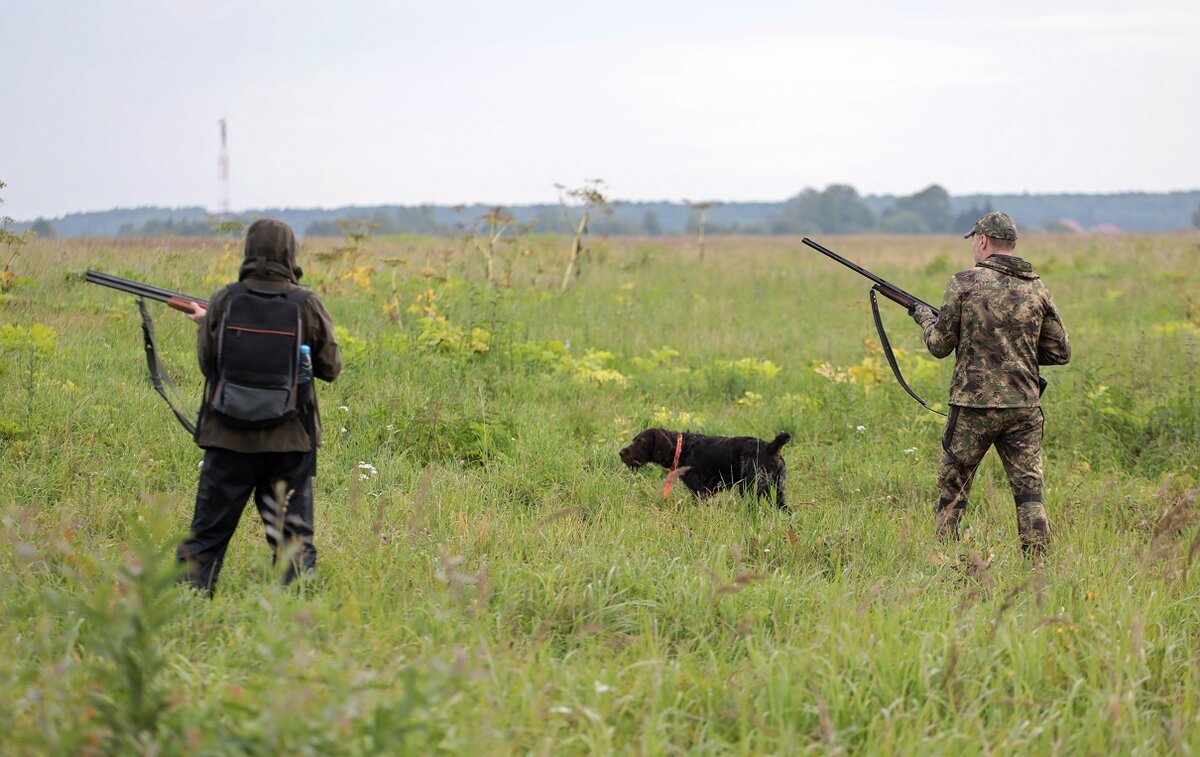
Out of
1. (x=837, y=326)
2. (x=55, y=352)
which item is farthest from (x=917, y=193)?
(x=55, y=352)

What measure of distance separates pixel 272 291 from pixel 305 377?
1.39ft

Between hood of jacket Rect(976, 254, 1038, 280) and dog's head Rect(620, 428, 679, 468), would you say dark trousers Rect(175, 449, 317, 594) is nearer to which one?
dog's head Rect(620, 428, 679, 468)

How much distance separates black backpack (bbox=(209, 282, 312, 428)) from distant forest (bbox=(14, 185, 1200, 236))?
22.9 ft

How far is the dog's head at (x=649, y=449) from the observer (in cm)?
714

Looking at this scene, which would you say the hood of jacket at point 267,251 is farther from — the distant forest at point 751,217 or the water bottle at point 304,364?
the distant forest at point 751,217

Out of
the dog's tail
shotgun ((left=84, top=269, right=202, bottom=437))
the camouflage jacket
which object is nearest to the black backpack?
shotgun ((left=84, top=269, right=202, bottom=437))

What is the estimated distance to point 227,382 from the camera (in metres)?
4.46

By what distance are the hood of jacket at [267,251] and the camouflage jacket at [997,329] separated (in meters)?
3.83

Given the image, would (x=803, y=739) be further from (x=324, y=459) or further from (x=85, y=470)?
(x=85, y=470)

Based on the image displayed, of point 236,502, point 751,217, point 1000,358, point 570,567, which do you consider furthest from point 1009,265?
point 751,217

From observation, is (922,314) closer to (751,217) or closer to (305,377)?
(305,377)

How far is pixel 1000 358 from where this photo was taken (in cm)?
592

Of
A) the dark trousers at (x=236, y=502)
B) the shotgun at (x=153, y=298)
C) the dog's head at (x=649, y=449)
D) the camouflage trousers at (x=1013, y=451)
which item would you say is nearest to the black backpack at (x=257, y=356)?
the dark trousers at (x=236, y=502)

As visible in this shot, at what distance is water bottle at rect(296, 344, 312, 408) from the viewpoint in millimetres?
4598
